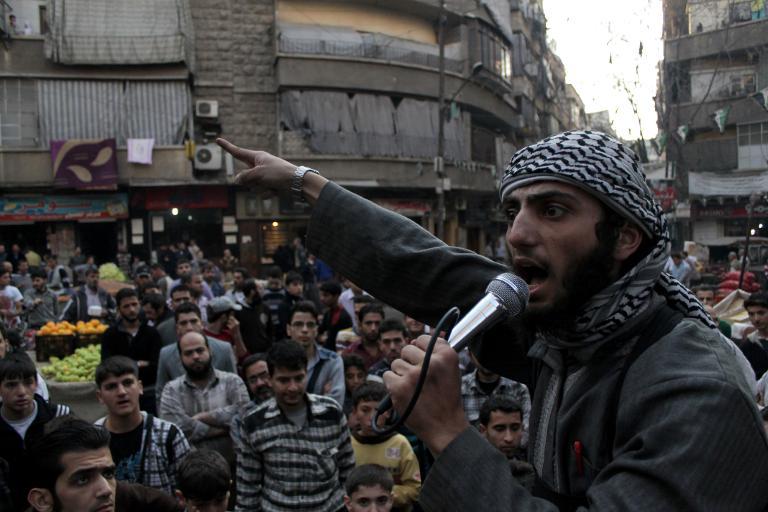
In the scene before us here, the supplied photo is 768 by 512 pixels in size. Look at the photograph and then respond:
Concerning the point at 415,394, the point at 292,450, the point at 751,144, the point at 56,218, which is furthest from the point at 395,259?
the point at 751,144

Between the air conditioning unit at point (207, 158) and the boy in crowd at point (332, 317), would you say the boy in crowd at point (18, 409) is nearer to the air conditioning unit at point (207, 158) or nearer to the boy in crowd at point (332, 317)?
the boy in crowd at point (332, 317)

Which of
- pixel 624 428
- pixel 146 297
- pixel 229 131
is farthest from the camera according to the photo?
pixel 229 131

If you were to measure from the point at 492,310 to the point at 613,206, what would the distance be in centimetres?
30

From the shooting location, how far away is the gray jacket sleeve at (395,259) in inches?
75.7

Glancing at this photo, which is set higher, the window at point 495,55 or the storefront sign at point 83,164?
the window at point 495,55

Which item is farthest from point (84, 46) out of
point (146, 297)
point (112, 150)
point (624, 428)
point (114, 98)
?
point (624, 428)

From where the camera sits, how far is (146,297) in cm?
775

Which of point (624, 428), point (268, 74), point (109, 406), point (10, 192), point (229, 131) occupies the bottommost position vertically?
point (109, 406)

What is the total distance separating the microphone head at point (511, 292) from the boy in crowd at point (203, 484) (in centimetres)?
285

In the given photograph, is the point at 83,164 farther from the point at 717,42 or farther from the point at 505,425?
the point at 717,42

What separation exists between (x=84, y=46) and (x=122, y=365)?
19349 mm

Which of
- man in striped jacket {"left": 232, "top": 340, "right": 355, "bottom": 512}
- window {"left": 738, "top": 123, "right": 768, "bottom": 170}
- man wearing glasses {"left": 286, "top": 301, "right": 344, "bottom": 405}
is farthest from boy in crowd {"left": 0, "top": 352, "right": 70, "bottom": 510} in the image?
window {"left": 738, "top": 123, "right": 768, "bottom": 170}

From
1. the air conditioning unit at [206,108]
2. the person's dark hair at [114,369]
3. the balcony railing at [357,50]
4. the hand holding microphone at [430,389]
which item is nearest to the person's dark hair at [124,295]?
the person's dark hair at [114,369]

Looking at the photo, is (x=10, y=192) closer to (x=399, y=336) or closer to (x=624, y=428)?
(x=399, y=336)
